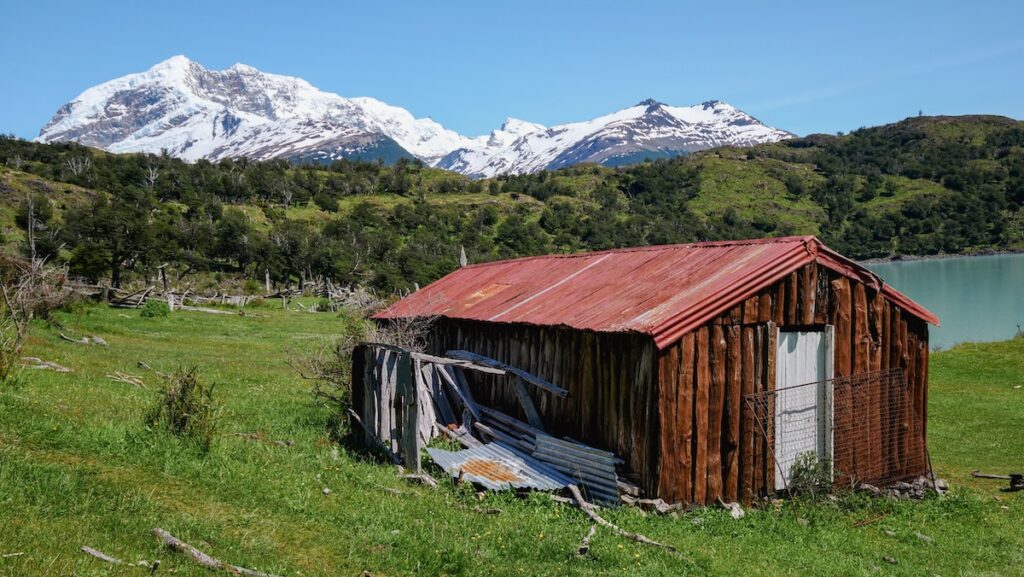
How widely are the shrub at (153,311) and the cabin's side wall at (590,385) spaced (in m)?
22.0

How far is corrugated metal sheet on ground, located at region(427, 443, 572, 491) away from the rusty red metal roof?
7.87 feet

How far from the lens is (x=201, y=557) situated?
272 inches

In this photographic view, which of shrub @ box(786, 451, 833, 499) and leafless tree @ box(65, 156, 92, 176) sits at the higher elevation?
leafless tree @ box(65, 156, 92, 176)

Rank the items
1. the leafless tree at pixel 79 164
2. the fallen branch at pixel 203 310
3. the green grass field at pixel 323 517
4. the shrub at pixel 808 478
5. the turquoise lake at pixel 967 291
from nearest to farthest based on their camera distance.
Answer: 1. the green grass field at pixel 323 517
2. the shrub at pixel 808 478
3. the fallen branch at pixel 203 310
4. the turquoise lake at pixel 967 291
5. the leafless tree at pixel 79 164

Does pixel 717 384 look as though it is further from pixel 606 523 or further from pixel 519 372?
pixel 519 372

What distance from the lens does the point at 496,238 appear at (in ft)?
294

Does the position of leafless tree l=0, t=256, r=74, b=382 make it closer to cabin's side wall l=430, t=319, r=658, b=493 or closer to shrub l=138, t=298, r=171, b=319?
cabin's side wall l=430, t=319, r=658, b=493

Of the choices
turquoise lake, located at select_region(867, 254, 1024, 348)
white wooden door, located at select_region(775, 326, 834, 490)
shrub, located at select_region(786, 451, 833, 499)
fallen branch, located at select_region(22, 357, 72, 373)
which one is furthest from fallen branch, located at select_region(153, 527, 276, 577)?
turquoise lake, located at select_region(867, 254, 1024, 348)

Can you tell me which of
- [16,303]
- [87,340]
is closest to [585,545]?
[16,303]

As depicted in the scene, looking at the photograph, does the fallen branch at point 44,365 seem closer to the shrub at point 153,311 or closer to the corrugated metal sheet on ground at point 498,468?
the corrugated metal sheet on ground at point 498,468

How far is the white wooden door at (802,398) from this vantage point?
41.9ft

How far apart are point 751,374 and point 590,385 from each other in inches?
103

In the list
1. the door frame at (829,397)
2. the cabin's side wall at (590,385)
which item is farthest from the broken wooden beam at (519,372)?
the door frame at (829,397)

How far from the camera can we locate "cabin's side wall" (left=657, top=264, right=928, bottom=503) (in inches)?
461
